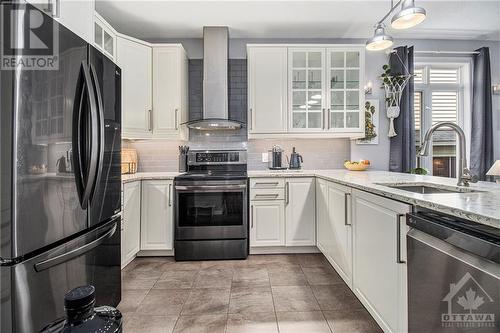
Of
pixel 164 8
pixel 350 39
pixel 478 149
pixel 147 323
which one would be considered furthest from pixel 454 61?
pixel 147 323

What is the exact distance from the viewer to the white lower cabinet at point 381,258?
4.36ft

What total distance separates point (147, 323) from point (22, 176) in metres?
1.31

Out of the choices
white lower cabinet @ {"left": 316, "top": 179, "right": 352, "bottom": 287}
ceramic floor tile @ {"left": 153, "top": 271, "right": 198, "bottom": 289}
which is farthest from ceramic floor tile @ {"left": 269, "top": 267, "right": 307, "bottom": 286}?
ceramic floor tile @ {"left": 153, "top": 271, "right": 198, "bottom": 289}

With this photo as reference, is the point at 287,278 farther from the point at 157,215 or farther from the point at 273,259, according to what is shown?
the point at 157,215

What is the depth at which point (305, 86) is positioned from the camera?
3.34 metres

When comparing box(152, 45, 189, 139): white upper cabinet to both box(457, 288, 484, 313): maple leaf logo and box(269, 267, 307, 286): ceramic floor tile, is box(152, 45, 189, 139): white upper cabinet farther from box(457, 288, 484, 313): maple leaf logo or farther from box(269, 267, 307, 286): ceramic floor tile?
box(457, 288, 484, 313): maple leaf logo

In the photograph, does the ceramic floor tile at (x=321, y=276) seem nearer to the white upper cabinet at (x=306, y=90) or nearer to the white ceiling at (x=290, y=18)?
the white upper cabinet at (x=306, y=90)

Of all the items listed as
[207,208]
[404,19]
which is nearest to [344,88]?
[404,19]

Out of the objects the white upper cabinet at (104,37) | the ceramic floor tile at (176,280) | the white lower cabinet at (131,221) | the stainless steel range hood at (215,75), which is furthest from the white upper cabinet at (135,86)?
the ceramic floor tile at (176,280)

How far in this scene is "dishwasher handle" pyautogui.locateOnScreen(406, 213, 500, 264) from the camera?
82 cm

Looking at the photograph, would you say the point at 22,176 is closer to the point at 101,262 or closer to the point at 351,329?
the point at 101,262

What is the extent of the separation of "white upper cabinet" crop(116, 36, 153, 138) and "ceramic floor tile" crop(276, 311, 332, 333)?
2337mm

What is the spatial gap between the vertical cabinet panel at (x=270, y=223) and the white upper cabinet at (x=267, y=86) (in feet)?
2.98

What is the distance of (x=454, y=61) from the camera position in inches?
146
